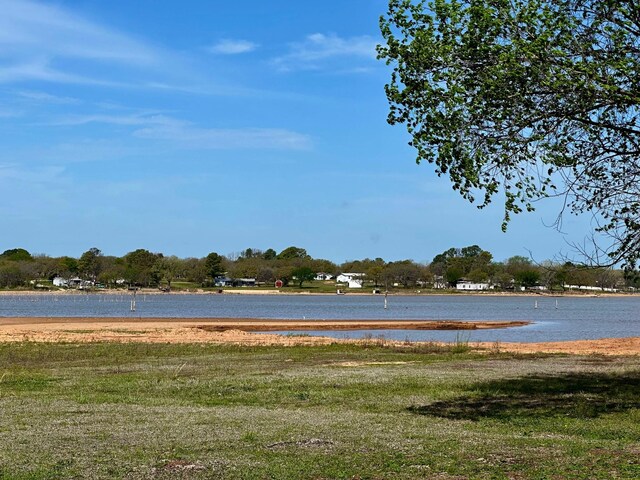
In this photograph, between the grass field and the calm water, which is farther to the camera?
the calm water

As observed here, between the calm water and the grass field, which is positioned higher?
the grass field

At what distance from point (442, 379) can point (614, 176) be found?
873 centimetres

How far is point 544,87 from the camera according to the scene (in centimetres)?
1781

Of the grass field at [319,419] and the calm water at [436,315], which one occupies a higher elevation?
the grass field at [319,419]

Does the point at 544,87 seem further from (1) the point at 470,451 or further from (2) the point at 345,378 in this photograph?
(2) the point at 345,378

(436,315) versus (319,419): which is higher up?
(319,419)

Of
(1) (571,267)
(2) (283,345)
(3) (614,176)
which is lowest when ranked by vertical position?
(2) (283,345)

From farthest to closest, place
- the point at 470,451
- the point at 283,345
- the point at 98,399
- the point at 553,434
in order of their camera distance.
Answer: the point at 283,345, the point at 98,399, the point at 553,434, the point at 470,451

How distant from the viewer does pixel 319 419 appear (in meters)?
18.2

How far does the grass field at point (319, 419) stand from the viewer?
13039 millimetres

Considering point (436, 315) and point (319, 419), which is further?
point (436, 315)

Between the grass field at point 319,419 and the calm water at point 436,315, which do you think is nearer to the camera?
the grass field at point 319,419

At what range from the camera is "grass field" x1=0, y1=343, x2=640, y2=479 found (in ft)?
42.8

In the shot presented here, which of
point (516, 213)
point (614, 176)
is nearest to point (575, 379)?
point (614, 176)
